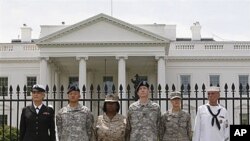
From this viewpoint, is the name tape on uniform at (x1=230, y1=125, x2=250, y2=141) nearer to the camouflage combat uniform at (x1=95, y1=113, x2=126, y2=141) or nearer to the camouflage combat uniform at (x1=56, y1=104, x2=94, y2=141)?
Answer: the camouflage combat uniform at (x1=95, y1=113, x2=126, y2=141)

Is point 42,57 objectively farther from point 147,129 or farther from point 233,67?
point 147,129

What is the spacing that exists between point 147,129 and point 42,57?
33307mm

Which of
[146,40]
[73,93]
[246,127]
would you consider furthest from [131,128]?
[146,40]

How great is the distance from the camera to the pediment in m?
41.1

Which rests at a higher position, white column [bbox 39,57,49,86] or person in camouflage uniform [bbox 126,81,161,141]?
white column [bbox 39,57,49,86]

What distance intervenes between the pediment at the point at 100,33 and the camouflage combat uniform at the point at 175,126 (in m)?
32.2

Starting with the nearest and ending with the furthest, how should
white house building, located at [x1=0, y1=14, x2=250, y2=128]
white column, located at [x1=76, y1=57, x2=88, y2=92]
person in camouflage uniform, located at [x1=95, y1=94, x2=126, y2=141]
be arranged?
1. person in camouflage uniform, located at [x1=95, y1=94, x2=126, y2=141]
2. white column, located at [x1=76, y1=57, x2=88, y2=92]
3. white house building, located at [x1=0, y1=14, x2=250, y2=128]

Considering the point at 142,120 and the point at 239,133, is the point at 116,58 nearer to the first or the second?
the point at 239,133

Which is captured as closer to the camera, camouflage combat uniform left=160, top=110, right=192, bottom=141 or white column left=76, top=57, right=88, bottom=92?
camouflage combat uniform left=160, top=110, right=192, bottom=141

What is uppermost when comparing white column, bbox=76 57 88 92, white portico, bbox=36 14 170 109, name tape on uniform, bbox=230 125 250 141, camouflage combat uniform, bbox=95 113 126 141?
white portico, bbox=36 14 170 109

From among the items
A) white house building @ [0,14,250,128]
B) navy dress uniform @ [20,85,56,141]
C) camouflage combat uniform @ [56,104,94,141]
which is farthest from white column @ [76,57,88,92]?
camouflage combat uniform @ [56,104,94,141]

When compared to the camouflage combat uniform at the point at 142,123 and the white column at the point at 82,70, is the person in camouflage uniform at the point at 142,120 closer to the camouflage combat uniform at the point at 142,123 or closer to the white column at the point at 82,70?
the camouflage combat uniform at the point at 142,123

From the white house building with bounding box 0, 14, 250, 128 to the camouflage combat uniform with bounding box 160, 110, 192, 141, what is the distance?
1247 inches

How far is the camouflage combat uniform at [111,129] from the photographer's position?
845cm
